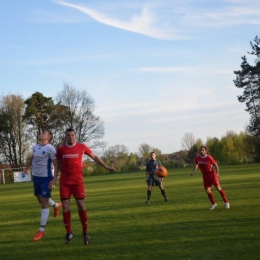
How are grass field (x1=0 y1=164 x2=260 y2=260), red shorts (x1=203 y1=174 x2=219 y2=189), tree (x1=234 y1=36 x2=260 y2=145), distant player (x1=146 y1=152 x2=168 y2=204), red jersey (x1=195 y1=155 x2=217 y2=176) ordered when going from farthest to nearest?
tree (x1=234 y1=36 x2=260 y2=145) < distant player (x1=146 y1=152 x2=168 y2=204) < red jersey (x1=195 y1=155 x2=217 y2=176) < red shorts (x1=203 y1=174 x2=219 y2=189) < grass field (x1=0 y1=164 x2=260 y2=260)

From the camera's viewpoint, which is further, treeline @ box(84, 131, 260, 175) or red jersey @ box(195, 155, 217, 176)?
treeline @ box(84, 131, 260, 175)

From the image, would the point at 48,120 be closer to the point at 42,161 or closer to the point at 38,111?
the point at 38,111

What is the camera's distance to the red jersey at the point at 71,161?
909 centimetres

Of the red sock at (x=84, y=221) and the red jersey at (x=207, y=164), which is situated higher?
the red jersey at (x=207, y=164)

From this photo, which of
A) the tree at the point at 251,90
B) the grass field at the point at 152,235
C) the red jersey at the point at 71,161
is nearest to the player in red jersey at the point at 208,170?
the grass field at the point at 152,235

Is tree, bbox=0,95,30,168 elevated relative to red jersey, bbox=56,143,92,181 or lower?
elevated

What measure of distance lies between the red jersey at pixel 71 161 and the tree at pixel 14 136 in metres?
68.9

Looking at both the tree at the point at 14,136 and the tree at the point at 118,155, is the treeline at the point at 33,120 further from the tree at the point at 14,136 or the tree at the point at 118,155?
the tree at the point at 118,155

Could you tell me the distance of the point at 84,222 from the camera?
30.0 feet

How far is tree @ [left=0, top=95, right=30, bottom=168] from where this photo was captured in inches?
3009

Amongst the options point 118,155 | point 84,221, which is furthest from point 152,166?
point 118,155

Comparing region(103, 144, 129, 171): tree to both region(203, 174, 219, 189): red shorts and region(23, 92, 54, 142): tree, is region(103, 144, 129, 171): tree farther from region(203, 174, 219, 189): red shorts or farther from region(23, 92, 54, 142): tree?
region(203, 174, 219, 189): red shorts

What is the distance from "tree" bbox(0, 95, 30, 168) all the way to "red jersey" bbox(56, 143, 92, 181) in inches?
2711

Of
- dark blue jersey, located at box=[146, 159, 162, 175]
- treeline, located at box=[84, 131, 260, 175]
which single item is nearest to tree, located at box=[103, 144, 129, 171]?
treeline, located at box=[84, 131, 260, 175]
